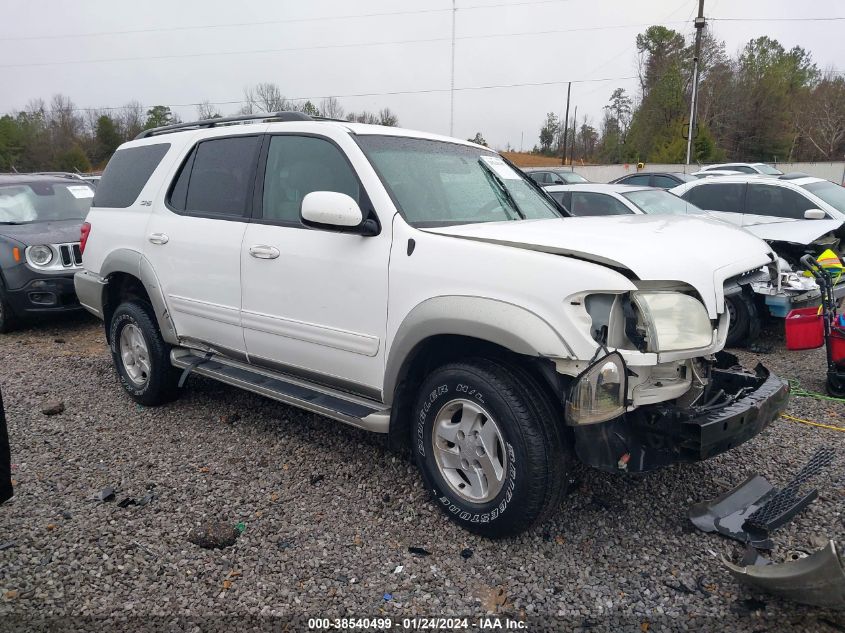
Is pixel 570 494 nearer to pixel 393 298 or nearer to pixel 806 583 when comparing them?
pixel 806 583

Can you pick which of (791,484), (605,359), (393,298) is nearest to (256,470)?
(393,298)

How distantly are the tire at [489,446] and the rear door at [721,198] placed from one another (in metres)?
6.93

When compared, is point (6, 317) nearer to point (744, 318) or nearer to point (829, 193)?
point (744, 318)

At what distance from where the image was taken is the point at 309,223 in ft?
10.2

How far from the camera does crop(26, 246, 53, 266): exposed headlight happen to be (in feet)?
23.0

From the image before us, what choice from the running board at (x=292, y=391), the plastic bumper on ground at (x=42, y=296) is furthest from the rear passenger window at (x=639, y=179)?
the running board at (x=292, y=391)

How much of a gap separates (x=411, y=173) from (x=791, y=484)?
2.61m

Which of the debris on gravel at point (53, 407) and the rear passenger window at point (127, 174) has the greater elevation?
the rear passenger window at point (127, 174)

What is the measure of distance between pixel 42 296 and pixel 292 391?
5.11 metres

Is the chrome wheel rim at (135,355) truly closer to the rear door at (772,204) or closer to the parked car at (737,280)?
the parked car at (737,280)

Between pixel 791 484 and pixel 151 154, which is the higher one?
pixel 151 154

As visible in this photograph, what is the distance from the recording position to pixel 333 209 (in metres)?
3.00

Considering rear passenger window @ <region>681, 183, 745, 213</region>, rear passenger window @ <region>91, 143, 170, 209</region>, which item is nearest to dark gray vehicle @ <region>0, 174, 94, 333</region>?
rear passenger window @ <region>91, 143, 170, 209</region>

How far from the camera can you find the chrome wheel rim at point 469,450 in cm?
282
